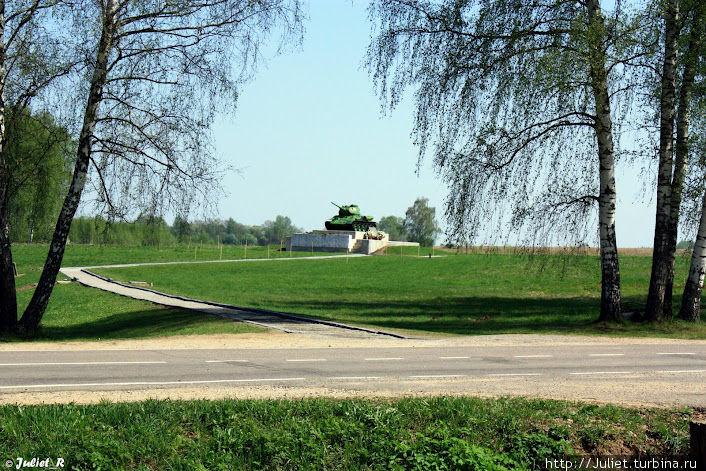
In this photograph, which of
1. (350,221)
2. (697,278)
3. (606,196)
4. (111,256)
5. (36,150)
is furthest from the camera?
(350,221)

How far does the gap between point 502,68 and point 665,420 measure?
548 inches

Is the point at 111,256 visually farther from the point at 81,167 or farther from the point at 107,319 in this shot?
the point at 81,167

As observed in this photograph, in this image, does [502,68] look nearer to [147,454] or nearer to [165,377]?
[165,377]

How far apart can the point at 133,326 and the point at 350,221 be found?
58.1 m

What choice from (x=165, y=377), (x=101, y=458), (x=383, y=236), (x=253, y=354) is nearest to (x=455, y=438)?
(x=101, y=458)

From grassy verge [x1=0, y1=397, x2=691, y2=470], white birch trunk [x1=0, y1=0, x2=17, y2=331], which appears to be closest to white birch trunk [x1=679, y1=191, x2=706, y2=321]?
grassy verge [x1=0, y1=397, x2=691, y2=470]

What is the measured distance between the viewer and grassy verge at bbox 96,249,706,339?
73.3 ft

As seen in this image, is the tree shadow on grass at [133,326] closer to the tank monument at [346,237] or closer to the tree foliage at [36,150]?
the tree foliage at [36,150]

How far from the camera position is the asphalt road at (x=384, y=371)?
1024 cm

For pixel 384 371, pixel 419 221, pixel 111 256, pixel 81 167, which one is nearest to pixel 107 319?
pixel 81 167

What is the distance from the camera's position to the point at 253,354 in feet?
46.1

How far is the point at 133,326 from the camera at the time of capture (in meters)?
22.6

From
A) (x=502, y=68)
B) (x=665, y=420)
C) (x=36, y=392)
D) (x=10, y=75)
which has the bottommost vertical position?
(x=36, y=392)

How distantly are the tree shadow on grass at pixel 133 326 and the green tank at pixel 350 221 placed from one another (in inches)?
2128
